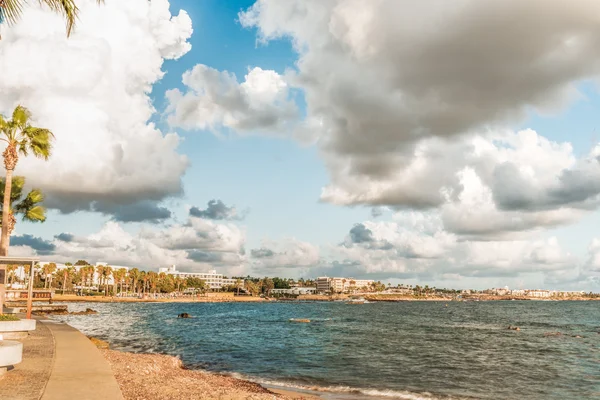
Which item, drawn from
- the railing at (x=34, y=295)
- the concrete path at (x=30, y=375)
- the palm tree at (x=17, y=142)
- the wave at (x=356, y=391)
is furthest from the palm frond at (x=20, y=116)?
the railing at (x=34, y=295)

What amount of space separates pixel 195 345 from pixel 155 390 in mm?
30948

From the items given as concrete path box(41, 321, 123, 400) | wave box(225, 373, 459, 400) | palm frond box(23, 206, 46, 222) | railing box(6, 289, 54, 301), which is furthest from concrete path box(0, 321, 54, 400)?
railing box(6, 289, 54, 301)

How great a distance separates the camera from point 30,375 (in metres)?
14.2

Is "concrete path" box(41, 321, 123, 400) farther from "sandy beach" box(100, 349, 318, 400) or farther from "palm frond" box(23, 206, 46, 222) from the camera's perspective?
"palm frond" box(23, 206, 46, 222)

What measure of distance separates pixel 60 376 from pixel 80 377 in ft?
2.18

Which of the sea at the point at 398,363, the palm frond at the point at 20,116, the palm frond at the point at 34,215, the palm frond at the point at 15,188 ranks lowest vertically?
the sea at the point at 398,363

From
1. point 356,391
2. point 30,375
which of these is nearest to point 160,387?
point 30,375

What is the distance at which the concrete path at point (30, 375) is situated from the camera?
1180 centimetres

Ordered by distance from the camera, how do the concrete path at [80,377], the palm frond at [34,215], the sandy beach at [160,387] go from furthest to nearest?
the palm frond at [34,215]
the sandy beach at [160,387]
the concrete path at [80,377]

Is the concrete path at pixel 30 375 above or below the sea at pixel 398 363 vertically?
above

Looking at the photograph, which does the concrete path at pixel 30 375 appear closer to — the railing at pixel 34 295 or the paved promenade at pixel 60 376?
the paved promenade at pixel 60 376

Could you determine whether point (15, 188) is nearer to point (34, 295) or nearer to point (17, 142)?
point (17, 142)

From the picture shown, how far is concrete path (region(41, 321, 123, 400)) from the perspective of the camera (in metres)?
11.7

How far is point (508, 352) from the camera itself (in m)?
41.6
